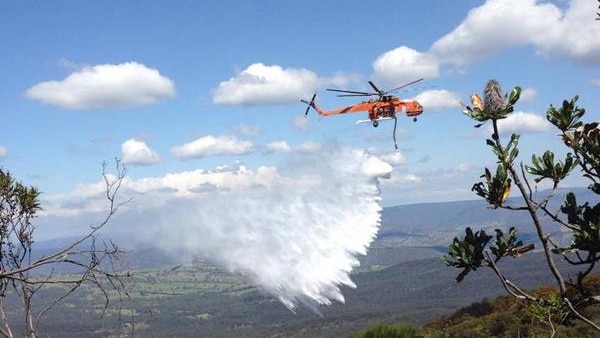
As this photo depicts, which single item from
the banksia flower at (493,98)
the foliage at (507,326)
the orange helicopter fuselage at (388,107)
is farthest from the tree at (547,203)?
the orange helicopter fuselage at (388,107)

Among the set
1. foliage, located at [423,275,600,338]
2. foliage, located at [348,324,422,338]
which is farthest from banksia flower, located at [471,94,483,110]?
foliage, located at [348,324,422,338]

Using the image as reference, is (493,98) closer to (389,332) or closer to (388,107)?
(388,107)

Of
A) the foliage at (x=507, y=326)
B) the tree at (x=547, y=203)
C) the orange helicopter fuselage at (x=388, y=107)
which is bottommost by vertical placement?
the foliage at (x=507, y=326)

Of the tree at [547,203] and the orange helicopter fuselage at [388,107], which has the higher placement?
the orange helicopter fuselage at [388,107]

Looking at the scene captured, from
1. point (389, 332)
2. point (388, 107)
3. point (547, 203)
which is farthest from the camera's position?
point (389, 332)

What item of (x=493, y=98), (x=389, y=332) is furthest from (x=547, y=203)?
(x=389, y=332)

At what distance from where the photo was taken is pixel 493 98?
23.5ft

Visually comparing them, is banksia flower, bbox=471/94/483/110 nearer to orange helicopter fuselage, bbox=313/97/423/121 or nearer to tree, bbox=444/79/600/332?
tree, bbox=444/79/600/332

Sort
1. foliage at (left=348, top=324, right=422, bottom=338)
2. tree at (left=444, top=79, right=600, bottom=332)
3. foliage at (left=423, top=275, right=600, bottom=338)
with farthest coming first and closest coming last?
1. foliage at (left=348, top=324, right=422, bottom=338)
2. foliage at (left=423, top=275, right=600, bottom=338)
3. tree at (left=444, top=79, right=600, bottom=332)

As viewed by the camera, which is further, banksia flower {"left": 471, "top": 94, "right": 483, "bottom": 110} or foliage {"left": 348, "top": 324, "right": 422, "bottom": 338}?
foliage {"left": 348, "top": 324, "right": 422, "bottom": 338}

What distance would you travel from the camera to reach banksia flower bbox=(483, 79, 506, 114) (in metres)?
7.13

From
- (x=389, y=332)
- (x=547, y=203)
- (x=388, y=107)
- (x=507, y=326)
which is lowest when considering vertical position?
(x=507, y=326)

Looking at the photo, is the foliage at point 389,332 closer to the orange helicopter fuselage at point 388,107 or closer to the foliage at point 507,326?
the foliage at point 507,326

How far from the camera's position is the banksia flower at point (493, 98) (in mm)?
7129
